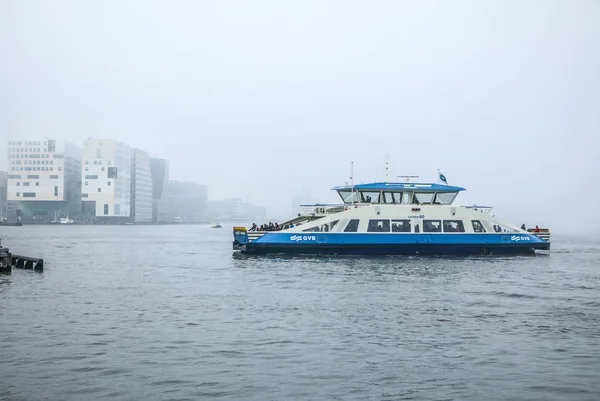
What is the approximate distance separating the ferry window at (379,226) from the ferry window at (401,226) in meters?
0.52

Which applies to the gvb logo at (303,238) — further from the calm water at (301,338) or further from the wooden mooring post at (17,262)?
the wooden mooring post at (17,262)

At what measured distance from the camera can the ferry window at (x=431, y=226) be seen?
49500mm

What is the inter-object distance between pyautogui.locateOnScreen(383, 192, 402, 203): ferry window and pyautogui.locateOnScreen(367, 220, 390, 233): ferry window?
307 cm

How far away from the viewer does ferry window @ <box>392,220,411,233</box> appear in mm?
49188

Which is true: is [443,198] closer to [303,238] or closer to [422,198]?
[422,198]

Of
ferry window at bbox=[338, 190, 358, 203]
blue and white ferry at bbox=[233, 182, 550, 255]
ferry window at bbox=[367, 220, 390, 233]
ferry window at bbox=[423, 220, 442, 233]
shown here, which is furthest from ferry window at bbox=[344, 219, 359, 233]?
ferry window at bbox=[423, 220, 442, 233]

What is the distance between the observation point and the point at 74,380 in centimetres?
1416

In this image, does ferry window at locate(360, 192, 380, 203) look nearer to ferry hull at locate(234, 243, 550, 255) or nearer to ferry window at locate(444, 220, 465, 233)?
ferry hull at locate(234, 243, 550, 255)

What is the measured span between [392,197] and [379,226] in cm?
401

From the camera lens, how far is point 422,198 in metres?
52.2

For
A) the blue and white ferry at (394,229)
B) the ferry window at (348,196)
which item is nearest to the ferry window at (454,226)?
the blue and white ferry at (394,229)

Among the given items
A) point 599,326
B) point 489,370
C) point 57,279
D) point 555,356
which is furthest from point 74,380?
point 57,279

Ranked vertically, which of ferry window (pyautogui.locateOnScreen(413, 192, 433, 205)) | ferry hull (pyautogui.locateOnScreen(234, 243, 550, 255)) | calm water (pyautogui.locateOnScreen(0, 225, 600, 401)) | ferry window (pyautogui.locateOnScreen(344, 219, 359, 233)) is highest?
ferry window (pyautogui.locateOnScreen(413, 192, 433, 205))

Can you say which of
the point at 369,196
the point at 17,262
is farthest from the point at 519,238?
the point at 17,262
